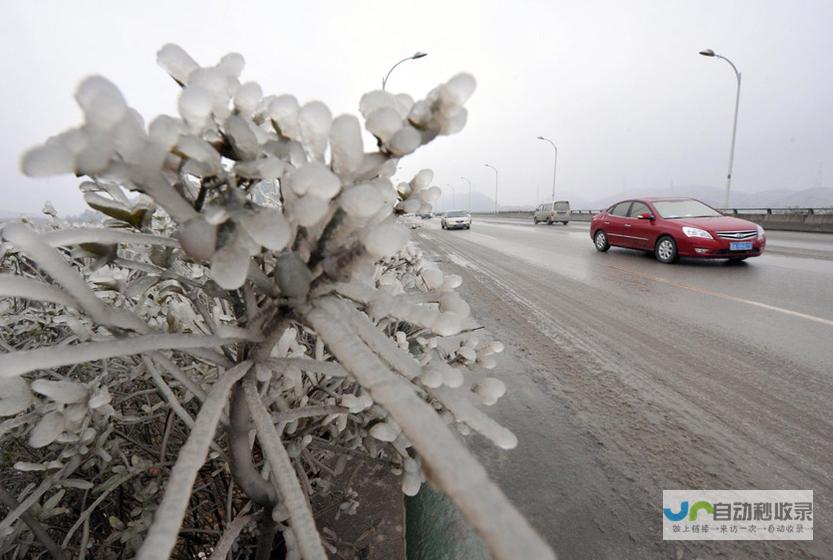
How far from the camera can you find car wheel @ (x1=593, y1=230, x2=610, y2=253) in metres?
9.40

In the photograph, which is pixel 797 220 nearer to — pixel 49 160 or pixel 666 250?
pixel 666 250

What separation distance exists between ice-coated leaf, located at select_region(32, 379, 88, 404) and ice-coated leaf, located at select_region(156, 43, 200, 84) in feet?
1.54

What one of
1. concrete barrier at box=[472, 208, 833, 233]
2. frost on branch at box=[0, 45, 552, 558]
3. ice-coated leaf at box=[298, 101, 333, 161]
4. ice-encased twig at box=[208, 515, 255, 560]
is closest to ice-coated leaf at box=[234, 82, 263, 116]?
frost on branch at box=[0, 45, 552, 558]

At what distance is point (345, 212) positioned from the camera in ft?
1.60

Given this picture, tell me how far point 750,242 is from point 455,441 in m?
8.78

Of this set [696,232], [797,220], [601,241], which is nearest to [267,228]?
[696,232]

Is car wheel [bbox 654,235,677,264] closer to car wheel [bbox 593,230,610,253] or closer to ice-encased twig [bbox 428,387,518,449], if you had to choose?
car wheel [bbox 593,230,610,253]

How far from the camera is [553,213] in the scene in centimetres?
2525

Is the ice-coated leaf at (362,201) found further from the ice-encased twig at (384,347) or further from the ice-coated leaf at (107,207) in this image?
the ice-coated leaf at (107,207)

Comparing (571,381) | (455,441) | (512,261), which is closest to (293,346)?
(455,441)

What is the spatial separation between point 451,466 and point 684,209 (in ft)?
32.9

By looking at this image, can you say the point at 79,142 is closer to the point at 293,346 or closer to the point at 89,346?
the point at 89,346

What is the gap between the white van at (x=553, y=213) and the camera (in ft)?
82.7

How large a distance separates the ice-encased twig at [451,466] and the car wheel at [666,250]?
850cm
